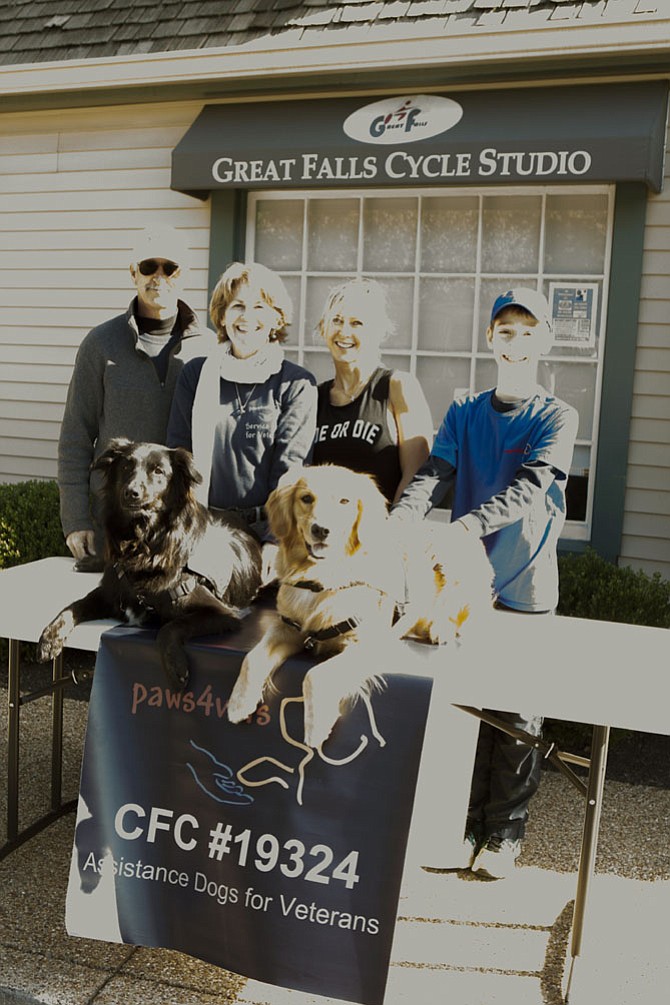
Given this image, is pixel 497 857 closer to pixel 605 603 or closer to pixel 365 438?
pixel 365 438

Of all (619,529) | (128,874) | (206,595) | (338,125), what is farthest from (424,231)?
(128,874)

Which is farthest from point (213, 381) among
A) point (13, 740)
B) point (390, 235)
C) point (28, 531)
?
point (390, 235)

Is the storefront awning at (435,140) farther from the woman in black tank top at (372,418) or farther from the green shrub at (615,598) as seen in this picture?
the woman in black tank top at (372,418)

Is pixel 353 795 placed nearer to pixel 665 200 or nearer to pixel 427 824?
pixel 427 824

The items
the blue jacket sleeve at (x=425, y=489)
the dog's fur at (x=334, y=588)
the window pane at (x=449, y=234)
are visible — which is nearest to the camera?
the dog's fur at (x=334, y=588)

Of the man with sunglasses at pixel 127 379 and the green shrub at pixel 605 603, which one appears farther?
the green shrub at pixel 605 603

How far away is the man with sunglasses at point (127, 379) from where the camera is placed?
3424 mm

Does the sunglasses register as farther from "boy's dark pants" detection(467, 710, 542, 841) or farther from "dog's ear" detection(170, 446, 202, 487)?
"boy's dark pants" detection(467, 710, 542, 841)

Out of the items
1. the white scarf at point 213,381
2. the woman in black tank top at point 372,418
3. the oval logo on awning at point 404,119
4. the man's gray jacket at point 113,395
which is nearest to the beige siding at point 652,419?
the oval logo on awning at point 404,119

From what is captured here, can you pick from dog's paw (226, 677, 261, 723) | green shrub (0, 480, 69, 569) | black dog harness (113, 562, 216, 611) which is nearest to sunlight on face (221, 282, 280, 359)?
black dog harness (113, 562, 216, 611)

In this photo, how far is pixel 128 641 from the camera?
281 cm

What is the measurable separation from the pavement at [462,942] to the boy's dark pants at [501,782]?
22 centimetres

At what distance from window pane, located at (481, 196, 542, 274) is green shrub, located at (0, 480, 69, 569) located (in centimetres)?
316

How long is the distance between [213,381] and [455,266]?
3486 mm
